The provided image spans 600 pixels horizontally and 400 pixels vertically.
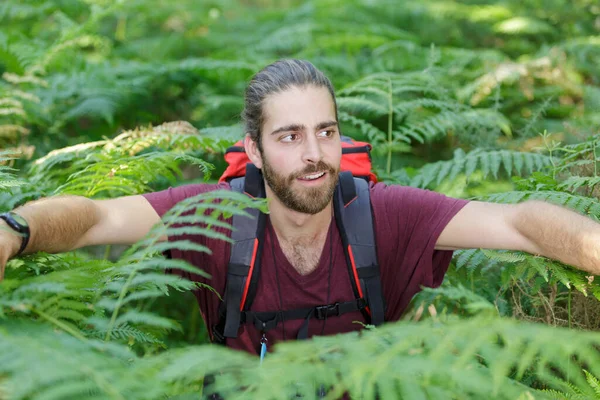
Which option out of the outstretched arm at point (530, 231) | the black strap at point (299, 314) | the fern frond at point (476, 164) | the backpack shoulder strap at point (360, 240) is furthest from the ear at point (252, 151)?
the fern frond at point (476, 164)

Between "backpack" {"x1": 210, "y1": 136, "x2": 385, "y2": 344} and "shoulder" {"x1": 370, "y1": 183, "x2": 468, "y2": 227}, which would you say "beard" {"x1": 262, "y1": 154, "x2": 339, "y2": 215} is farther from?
"shoulder" {"x1": 370, "y1": 183, "x2": 468, "y2": 227}

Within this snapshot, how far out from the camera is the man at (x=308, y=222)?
3107mm

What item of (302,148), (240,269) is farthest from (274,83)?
(240,269)

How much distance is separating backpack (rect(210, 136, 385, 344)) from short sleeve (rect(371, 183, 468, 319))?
86mm

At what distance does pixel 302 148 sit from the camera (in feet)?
10.7

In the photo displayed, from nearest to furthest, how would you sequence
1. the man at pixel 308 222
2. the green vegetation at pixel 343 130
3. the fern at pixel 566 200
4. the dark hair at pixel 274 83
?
the green vegetation at pixel 343 130 < the fern at pixel 566 200 < the man at pixel 308 222 < the dark hair at pixel 274 83

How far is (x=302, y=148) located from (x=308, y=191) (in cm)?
23

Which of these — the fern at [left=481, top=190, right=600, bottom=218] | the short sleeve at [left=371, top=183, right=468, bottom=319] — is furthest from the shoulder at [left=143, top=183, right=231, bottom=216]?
the fern at [left=481, top=190, right=600, bottom=218]

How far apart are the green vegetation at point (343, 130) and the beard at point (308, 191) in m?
0.29

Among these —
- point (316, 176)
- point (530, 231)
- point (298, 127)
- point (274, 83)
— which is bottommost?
point (530, 231)

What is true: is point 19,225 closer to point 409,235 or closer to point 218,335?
point 218,335

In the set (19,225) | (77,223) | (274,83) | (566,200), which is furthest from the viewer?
(274,83)

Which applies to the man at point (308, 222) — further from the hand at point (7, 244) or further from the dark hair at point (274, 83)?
the hand at point (7, 244)

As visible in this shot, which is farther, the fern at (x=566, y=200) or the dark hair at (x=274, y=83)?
the dark hair at (x=274, y=83)
